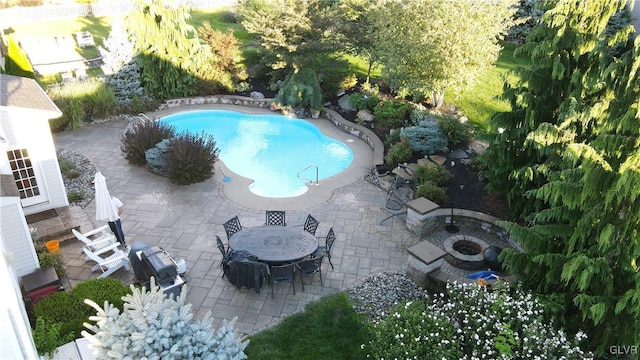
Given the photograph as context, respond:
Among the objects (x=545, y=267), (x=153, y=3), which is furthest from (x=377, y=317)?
(x=153, y=3)

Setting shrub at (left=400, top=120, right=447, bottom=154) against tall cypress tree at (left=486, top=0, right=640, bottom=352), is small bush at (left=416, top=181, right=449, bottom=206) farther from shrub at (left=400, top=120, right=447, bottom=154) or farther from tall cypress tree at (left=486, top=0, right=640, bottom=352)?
shrub at (left=400, top=120, right=447, bottom=154)

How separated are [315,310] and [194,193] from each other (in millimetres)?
6506

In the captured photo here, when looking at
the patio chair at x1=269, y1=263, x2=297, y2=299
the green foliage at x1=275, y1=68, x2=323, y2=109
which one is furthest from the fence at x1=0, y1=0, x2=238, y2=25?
the patio chair at x1=269, y1=263, x2=297, y2=299

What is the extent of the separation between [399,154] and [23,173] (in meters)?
11.1

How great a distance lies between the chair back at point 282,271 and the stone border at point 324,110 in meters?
7.24

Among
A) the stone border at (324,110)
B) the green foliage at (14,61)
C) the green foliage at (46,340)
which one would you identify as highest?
the green foliage at (14,61)

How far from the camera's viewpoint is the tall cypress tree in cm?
719

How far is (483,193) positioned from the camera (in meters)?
13.4

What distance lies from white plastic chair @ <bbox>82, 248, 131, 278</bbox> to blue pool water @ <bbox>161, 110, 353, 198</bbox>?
5.07m

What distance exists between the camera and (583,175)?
299 inches

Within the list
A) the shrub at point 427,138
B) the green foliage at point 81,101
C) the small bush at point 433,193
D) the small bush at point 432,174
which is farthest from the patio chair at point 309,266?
the green foliage at point 81,101

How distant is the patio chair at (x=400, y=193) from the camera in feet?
43.7

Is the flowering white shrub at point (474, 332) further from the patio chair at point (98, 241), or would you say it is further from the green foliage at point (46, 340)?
the patio chair at point (98, 241)

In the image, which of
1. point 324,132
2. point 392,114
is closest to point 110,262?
point 324,132
